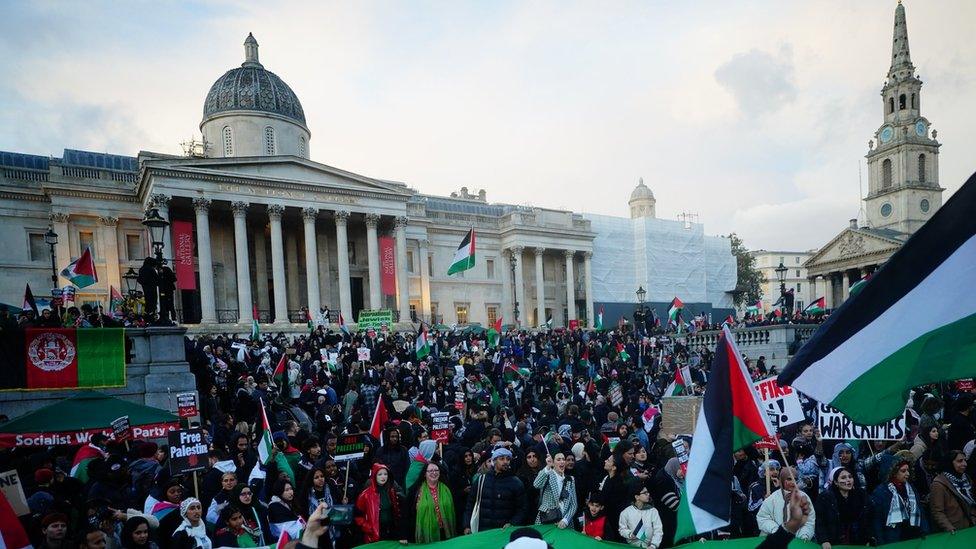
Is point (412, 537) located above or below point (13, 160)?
below

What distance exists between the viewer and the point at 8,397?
36.0 feet

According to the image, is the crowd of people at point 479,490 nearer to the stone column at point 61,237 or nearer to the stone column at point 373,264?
the stone column at point 373,264

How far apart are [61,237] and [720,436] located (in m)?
38.6

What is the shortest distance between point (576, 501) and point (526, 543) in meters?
3.67

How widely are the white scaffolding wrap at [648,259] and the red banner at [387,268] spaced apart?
20685mm

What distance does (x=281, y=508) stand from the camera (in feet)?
19.8

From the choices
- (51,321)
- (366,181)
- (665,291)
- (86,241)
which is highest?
(366,181)

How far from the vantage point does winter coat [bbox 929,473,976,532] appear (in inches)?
209

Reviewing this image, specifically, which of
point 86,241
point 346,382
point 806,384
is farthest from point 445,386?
point 86,241

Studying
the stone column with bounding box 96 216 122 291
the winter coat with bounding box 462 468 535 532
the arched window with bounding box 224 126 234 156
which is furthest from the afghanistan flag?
the arched window with bounding box 224 126 234 156

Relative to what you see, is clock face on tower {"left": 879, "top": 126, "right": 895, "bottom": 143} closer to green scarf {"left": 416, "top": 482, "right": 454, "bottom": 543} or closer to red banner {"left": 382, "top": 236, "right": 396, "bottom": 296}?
red banner {"left": 382, "top": 236, "right": 396, "bottom": 296}

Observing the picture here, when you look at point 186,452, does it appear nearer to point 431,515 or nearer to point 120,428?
point 120,428

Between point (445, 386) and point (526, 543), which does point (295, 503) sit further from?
point (445, 386)

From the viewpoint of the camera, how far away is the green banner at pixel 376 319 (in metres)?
26.3
